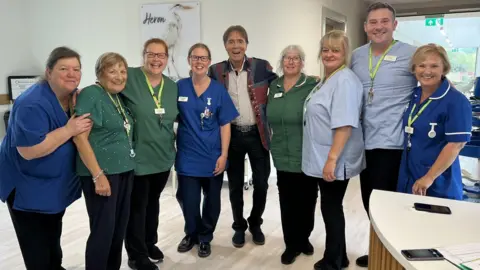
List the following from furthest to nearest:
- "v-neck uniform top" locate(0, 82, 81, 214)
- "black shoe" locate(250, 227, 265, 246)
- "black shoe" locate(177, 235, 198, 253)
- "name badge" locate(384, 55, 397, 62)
A: "black shoe" locate(250, 227, 265, 246), "black shoe" locate(177, 235, 198, 253), "name badge" locate(384, 55, 397, 62), "v-neck uniform top" locate(0, 82, 81, 214)

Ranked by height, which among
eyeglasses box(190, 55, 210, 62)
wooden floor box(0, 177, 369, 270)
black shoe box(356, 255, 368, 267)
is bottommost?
wooden floor box(0, 177, 369, 270)

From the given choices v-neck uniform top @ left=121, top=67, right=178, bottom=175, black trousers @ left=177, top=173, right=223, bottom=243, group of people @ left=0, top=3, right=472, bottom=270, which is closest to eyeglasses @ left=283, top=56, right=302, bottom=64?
group of people @ left=0, top=3, right=472, bottom=270

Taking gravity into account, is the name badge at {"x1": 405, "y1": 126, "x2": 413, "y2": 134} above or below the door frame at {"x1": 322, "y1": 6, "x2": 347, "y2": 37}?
below

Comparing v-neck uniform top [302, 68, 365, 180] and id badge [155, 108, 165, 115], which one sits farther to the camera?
id badge [155, 108, 165, 115]

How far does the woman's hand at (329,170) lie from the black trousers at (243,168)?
0.67 metres

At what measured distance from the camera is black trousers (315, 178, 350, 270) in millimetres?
2219

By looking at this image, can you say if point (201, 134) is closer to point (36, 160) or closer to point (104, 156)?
point (104, 156)

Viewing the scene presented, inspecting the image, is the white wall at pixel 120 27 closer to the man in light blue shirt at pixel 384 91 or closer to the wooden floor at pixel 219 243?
the wooden floor at pixel 219 243

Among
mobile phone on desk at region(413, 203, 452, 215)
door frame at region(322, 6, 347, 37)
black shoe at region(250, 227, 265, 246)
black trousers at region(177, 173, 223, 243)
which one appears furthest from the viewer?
door frame at region(322, 6, 347, 37)

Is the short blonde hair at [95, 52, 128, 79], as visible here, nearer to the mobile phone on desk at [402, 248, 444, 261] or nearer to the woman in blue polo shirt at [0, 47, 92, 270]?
the woman in blue polo shirt at [0, 47, 92, 270]

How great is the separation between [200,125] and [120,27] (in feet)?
9.59

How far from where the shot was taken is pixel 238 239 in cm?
287

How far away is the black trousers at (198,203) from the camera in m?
2.61

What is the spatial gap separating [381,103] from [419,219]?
0.89m
